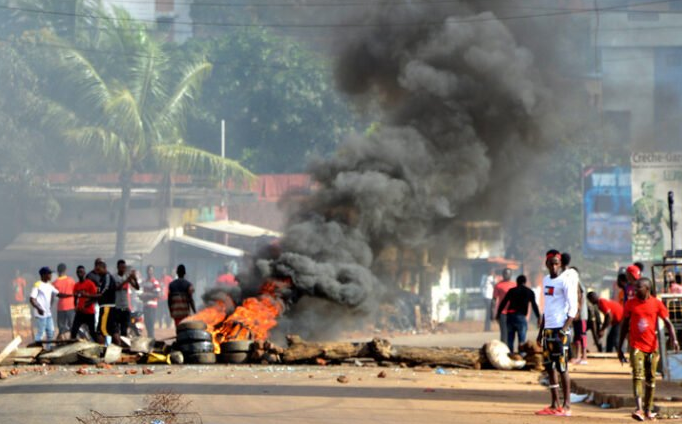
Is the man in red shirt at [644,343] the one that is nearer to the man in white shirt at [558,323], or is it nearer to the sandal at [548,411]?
the man in white shirt at [558,323]

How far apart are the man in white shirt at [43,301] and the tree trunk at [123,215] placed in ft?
63.4

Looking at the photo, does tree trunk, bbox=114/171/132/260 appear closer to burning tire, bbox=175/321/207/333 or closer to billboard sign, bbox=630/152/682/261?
billboard sign, bbox=630/152/682/261

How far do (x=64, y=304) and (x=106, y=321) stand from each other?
9.35ft

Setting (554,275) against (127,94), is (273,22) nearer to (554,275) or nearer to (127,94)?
(127,94)

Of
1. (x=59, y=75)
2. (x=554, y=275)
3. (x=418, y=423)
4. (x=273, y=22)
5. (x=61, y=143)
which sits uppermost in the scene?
(x=273, y=22)

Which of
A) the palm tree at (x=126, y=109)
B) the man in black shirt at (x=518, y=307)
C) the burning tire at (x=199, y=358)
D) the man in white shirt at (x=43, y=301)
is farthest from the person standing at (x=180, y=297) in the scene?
the palm tree at (x=126, y=109)

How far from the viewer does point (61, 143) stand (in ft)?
134

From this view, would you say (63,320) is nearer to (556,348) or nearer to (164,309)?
(556,348)

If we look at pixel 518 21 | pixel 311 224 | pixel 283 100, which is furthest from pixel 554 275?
pixel 283 100

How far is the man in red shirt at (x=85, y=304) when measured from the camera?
19.0 meters

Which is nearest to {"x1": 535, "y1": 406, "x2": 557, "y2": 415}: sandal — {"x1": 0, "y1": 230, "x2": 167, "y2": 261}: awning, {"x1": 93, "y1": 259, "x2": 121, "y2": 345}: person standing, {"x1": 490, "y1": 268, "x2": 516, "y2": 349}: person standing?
{"x1": 490, "y1": 268, "x2": 516, "y2": 349}: person standing

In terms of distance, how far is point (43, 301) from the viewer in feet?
65.2

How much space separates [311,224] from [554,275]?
1232 cm

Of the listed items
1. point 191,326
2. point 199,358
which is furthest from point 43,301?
point 199,358
